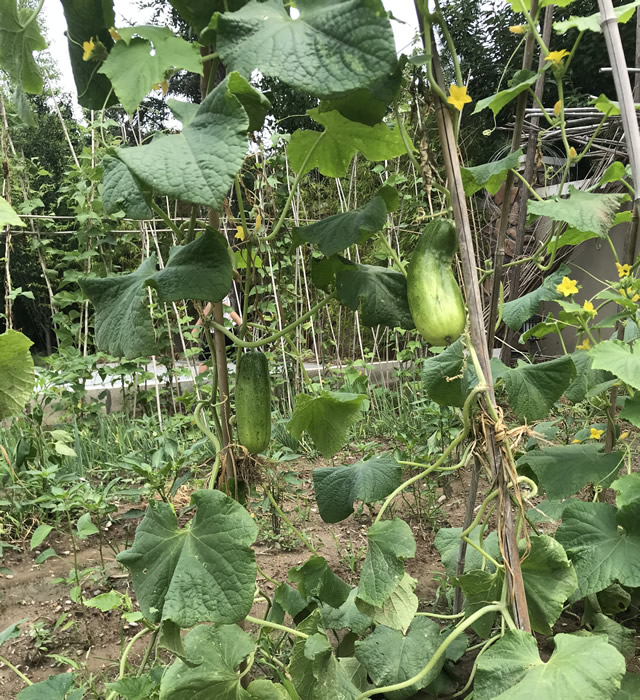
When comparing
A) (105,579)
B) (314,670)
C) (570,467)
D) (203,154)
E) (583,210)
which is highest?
(203,154)

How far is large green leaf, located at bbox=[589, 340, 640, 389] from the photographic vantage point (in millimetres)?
1043

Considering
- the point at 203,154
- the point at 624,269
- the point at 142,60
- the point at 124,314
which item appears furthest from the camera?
the point at 624,269

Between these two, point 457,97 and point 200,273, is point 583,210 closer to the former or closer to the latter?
point 457,97

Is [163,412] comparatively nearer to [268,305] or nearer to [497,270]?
[268,305]

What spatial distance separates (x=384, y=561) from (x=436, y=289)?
0.44 meters

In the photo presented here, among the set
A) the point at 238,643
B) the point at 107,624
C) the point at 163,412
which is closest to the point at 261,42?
the point at 238,643

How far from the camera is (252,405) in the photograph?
0.89m

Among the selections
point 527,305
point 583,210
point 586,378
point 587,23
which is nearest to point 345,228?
point 583,210

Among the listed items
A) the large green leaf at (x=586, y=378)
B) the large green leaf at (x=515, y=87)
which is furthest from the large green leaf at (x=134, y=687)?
the large green leaf at (x=515, y=87)

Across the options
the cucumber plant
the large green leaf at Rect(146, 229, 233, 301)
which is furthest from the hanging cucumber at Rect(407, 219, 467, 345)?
the large green leaf at Rect(146, 229, 233, 301)

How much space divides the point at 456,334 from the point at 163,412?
3.03 m

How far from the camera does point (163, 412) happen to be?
3.53m

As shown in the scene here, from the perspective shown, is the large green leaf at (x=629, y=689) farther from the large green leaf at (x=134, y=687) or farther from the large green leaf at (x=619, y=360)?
the large green leaf at (x=134, y=687)

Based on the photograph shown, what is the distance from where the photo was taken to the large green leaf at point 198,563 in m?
0.70
